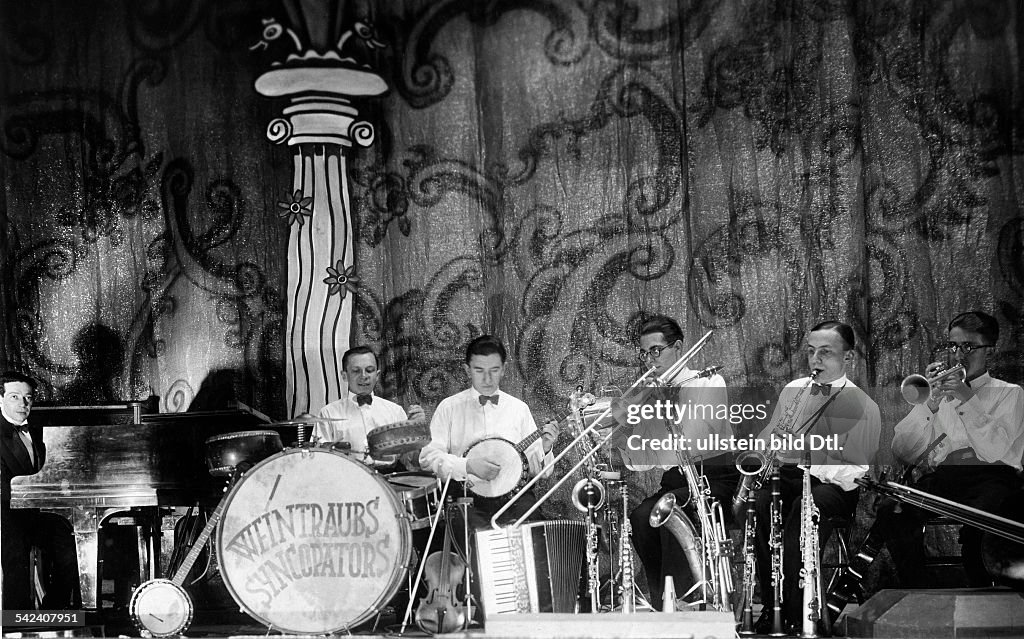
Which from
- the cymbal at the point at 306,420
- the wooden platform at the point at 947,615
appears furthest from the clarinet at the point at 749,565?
the cymbal at the point at 306,420

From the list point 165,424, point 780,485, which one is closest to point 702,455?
point 780,485

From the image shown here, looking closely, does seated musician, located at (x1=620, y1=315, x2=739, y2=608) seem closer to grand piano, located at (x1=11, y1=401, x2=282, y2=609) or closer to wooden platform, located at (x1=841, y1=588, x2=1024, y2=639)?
wooden platform, located at (x1=841, y1=588, x2=1024, y2=639)

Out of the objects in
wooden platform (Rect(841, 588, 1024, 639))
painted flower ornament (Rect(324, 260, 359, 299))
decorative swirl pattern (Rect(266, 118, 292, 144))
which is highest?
decorative swirl pattern (Rect(266, 118, 292, 144))

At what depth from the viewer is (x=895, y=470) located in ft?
18.3

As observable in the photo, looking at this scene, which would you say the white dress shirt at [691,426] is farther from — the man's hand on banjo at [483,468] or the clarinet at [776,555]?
the man's hand on banjo at [483,468]

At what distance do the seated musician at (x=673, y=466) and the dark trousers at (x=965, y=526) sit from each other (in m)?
0.73

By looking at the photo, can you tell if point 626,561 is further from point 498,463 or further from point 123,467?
point 123,467

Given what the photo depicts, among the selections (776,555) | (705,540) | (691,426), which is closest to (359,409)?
(691,426)

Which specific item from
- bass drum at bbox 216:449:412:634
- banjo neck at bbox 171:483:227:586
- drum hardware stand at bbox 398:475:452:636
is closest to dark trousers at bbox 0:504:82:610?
banjo neck at bbox 171:483:227:586

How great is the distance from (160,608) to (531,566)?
161 cm

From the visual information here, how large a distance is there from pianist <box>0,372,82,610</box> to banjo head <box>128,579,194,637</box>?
0.72m

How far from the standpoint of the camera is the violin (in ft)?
16.4

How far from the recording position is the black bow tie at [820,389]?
5.59 metres

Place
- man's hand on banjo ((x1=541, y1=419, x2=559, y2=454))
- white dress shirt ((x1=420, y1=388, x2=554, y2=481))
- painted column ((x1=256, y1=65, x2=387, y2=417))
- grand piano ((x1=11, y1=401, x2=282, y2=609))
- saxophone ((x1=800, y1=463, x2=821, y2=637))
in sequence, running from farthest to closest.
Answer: painted column ((x1=256, y1=65, x2=387, y2=417)) → white dress shirt ((x1=420, y1=388, x2=554, y2=481)) → man's hand on banjo ((x1=541, y1=419, x2=559, y2=454)) → grand piano ((x1=11, y1=401, x2=282, y2=609)) → saxophone ((x1=800, y1=463, x2=821, y2=637))
